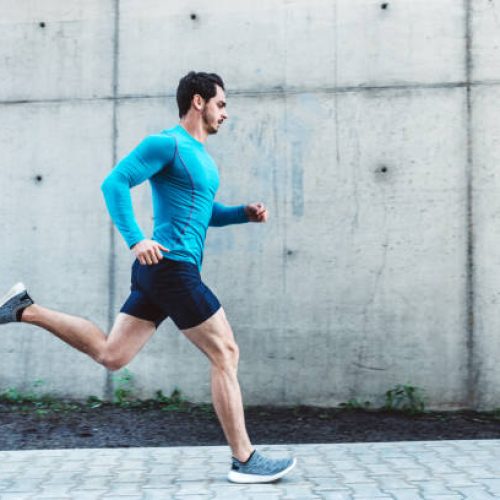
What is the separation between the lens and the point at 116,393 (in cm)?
588

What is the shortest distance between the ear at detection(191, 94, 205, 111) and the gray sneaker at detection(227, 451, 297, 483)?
1.69 m

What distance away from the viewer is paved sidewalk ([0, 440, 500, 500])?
12.1 feet

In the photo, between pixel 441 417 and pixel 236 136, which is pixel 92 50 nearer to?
pixel 236 136

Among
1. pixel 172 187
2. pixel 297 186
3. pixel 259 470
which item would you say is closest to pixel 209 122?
pixel 172 187

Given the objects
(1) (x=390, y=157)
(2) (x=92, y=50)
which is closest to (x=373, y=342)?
(1) (x=390, y=157)

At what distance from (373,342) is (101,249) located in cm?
204

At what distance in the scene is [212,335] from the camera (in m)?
3.85

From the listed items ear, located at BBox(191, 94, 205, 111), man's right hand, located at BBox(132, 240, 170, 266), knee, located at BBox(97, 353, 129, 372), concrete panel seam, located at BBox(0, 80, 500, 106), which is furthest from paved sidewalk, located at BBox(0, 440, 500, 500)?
concrete panel seam, located at BBox(0, 80, 500, 106)

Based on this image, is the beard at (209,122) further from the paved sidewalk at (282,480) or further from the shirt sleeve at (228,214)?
the paved sidewalk at (282,480)

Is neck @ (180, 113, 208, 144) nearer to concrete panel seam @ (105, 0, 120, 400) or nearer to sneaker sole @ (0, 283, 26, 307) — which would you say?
sneaker sole @ (0, 283, 26, 307)

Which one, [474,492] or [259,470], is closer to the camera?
[474,492]

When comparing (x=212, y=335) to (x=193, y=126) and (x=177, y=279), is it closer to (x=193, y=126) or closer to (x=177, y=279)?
(x=177, y=279)

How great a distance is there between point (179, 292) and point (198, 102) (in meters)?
0.96

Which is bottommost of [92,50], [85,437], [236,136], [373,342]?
[85,437]
